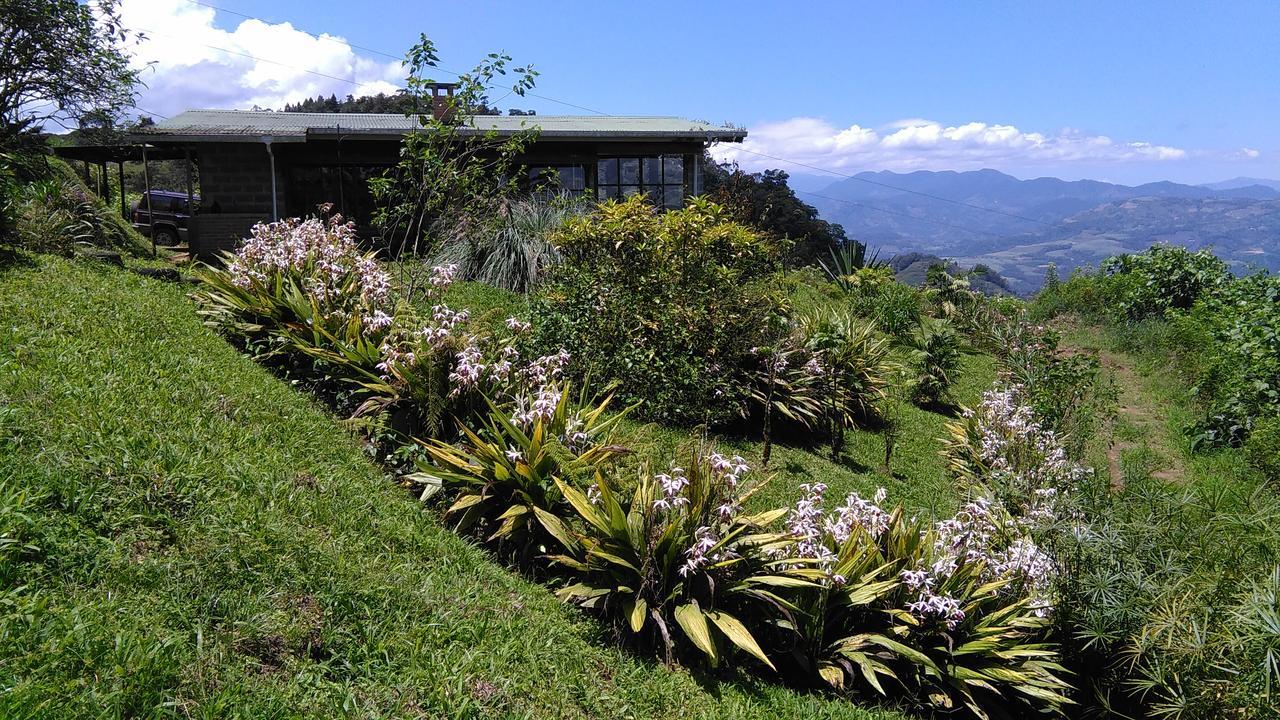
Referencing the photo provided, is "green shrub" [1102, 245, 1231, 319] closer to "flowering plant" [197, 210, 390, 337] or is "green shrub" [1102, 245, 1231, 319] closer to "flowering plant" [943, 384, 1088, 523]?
"flowering plant" [943, 384, 1088, 523]

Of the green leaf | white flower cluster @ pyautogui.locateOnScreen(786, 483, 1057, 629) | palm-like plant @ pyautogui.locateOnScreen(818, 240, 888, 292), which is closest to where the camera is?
the green leaf

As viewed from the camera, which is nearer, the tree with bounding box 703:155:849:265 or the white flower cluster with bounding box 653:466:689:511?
the white flower cluster with bounding box 653:466:689:511

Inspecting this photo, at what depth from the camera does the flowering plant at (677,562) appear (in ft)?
13.8

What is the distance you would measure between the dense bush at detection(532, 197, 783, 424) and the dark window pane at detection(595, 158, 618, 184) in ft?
37.7

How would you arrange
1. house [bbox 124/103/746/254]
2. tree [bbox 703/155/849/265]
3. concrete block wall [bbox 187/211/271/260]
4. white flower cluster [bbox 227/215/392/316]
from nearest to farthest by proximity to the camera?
white flower cluster [bbox 227/215/392/316] → concrete block wall [bbox 187/211/271/260] → house [bbox 124/103/746/254] → tree [bbox 703/155/849/265]

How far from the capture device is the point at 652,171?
20734mm

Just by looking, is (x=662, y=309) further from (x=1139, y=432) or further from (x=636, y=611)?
(x=1139, y=432)

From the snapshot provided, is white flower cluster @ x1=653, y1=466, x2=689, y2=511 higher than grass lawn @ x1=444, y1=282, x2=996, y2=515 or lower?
higher

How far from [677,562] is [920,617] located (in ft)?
4.86

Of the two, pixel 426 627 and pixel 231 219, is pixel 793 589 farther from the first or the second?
pixel 231 219

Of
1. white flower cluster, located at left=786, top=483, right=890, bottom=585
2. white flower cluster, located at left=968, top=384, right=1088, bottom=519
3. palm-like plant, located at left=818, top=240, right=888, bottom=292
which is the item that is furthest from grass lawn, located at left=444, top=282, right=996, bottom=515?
palm-like plant, located at left=818, top=240, right=888, bottom=292

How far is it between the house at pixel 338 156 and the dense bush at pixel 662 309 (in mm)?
7426

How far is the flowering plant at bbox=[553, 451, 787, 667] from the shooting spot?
4.22m

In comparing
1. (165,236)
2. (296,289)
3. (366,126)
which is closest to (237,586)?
(296,289)
